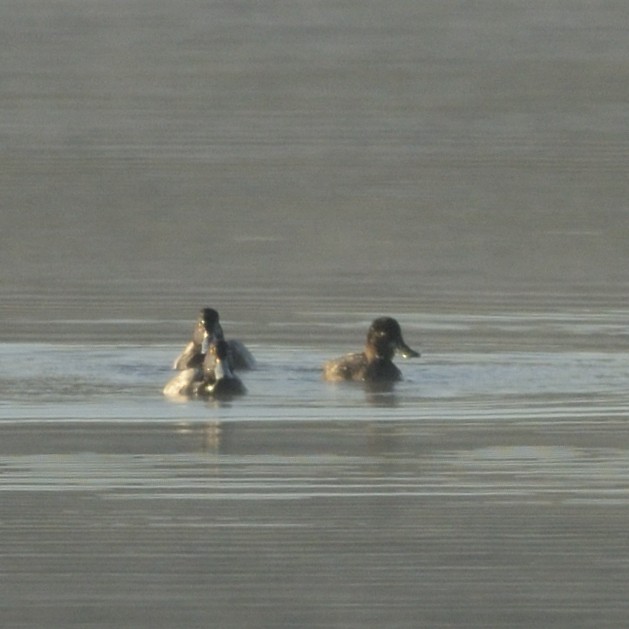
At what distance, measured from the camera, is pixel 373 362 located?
33.2ft

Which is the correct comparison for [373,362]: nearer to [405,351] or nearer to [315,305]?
[405,351]

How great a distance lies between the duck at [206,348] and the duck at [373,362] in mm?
348

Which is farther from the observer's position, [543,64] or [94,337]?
[543,64]

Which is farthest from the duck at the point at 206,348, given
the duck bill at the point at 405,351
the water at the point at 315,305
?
the duck bill at the point at 405,351

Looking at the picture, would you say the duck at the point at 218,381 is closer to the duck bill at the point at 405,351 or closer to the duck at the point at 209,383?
the duck at the point at 209,383

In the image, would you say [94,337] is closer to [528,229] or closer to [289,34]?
[528,229]

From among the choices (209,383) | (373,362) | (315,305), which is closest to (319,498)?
(209,383)

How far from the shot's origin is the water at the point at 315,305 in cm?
641

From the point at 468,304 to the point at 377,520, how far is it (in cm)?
546

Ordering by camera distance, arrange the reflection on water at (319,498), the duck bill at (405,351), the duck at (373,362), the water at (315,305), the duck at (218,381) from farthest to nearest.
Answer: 1. the duck bill at (405,351)
2. the duck at (373,362)
3. the duck at (218,381)
4. the water at (315,305)
5. the reflection on water at (319,498)

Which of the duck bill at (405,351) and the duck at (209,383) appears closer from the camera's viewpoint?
the duck at (209,383)

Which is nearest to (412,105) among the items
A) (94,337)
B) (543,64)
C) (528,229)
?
(543,64)

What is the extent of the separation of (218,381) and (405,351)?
42.6 inches

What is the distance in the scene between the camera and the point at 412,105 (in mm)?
19844
